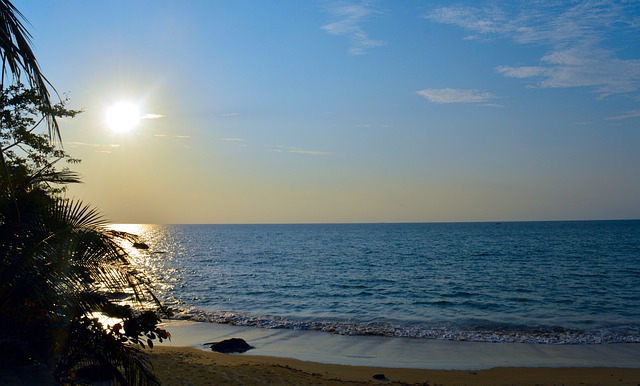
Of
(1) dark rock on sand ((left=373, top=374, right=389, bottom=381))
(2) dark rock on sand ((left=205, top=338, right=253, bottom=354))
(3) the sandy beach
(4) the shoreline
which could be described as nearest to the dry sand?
(3) the sandy beach

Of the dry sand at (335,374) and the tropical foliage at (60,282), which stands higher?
the tropical foliage at (60,282)

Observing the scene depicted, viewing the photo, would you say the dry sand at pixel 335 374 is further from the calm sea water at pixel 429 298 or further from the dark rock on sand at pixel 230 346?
the calm sea water at pixel 429 298

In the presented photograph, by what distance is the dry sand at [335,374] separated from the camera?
546 inches

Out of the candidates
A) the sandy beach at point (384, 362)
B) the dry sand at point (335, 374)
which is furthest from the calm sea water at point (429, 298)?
the dry sand at point (335, 374)

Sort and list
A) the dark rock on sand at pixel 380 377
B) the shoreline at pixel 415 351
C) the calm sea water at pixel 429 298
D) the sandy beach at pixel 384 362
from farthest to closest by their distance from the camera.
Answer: the calm sea water at pixel 429 298, the shoreline at pixel 415 351, the dark rock on sand at pixel 380 377, the sandy beach at pixel 384 362

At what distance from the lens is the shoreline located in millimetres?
16562

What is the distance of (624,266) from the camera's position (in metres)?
50.9

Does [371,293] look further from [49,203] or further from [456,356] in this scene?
[49,203]

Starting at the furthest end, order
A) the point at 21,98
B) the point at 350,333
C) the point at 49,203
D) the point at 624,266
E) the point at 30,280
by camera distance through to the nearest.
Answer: the point at 624,266, the point at 350,333, the point at 21,98, the point at 49,203, the point at 30,280

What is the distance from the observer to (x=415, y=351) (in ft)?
60.3

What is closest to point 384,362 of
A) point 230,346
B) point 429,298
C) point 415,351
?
point 415,351

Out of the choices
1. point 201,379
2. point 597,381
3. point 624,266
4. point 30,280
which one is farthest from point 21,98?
point 624,266

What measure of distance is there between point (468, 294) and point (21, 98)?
1102 inches

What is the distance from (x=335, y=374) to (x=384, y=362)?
7.67 ft
